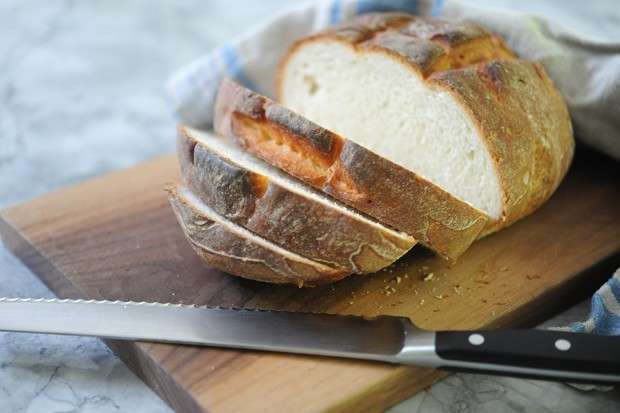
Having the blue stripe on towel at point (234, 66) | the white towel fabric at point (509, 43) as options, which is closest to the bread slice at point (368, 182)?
the white towel fabric at point (509, 43)

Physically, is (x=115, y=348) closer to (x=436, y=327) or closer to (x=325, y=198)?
(x=325, y=198)

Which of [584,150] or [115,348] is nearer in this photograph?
[115,348]

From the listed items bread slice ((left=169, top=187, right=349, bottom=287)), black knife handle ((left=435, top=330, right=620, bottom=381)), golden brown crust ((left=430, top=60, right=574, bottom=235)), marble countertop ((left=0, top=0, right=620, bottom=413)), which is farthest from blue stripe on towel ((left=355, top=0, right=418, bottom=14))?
black knife handle ((left=435, top=330, right=620, bottom=381))

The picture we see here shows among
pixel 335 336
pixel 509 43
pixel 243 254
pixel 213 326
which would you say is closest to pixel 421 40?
pixel 509 43

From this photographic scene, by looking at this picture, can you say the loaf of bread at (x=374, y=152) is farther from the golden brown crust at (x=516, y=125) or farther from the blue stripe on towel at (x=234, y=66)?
the blue stripe on towel at (x=234, y=66)

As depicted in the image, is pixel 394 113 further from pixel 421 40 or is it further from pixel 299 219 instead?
pixel 299 219

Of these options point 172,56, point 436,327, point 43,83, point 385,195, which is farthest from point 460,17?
point 43,83
